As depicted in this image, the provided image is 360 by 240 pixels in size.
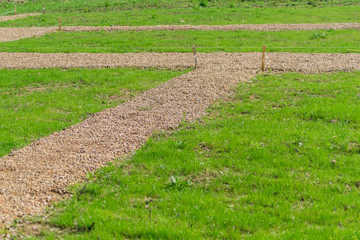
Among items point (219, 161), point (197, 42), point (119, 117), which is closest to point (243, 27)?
point (197, 42)

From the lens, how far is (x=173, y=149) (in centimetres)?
839

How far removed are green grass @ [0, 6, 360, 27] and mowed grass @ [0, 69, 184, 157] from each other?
498 inches

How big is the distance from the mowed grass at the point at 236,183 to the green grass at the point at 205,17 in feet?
57.3

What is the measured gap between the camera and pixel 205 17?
28.8 m

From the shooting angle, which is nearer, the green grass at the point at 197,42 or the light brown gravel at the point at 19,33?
the green grass at the point at 197,42

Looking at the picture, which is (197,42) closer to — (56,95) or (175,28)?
(175,28)

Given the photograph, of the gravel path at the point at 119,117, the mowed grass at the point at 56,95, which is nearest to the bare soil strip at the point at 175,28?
the gravel path at the point at 119,117

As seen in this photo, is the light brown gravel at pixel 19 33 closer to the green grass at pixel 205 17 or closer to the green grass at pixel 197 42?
the green grass at pixel 197 42

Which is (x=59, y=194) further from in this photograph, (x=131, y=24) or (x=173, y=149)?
(x=131, y=24)

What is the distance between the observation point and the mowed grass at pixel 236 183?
5699 mm

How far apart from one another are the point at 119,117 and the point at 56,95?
3.65 metres

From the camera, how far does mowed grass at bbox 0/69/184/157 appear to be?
33.1 feet

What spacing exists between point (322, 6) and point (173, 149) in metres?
27.7

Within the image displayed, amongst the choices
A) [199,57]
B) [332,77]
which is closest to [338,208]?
[332,77]
